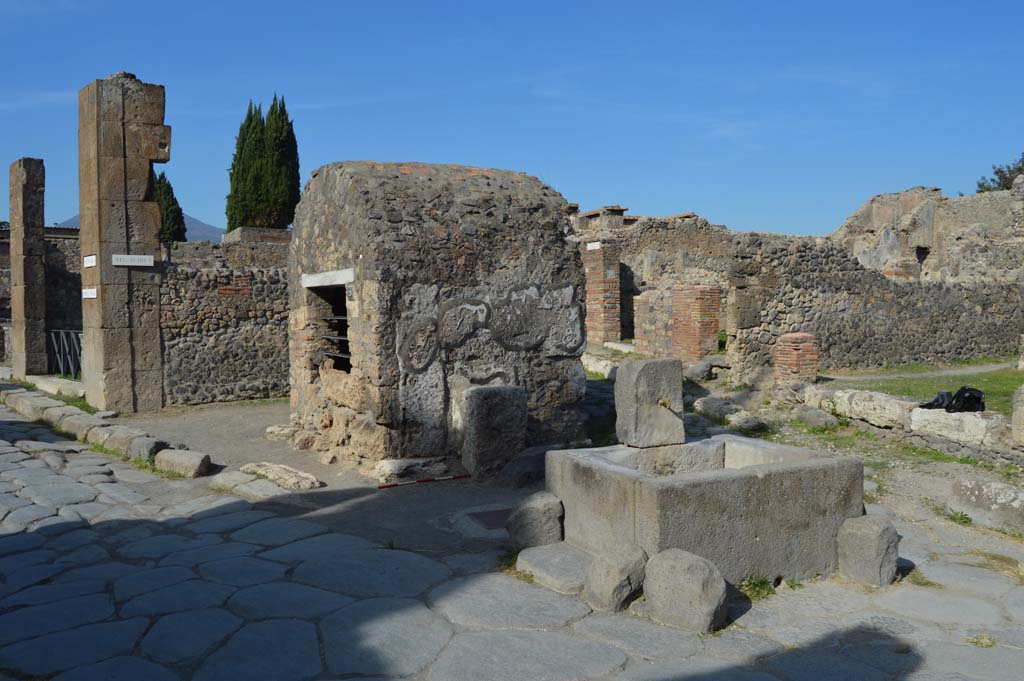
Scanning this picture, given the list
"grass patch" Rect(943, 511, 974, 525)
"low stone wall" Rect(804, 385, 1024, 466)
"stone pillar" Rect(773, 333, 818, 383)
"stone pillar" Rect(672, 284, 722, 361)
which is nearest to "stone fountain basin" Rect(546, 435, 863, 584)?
"grass patch" Rect(943, 511, 974, 525)

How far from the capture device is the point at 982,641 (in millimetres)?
3422

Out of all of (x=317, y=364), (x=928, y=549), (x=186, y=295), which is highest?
(x=186, y=295)

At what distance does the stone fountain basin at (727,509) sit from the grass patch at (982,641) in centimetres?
90

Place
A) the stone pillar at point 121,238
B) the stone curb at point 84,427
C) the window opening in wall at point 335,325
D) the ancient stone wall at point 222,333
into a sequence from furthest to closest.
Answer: the ancient stone wall at point 222,333
the stone pillar at point 121,238
the window opening in wall at point 335,325
the stone curb at point 84,427

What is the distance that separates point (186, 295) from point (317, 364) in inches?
155

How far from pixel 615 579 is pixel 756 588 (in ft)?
2.76

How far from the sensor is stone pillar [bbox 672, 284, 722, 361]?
482 inches

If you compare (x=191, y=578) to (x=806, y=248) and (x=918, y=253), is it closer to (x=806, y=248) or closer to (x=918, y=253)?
(x=806, y=248)

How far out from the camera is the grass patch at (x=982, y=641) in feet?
11.1

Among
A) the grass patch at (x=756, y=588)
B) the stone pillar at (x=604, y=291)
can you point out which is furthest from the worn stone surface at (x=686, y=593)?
the stone pillar at (x=604, y=291)

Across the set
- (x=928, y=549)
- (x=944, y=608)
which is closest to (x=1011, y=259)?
(x=928, y=549)

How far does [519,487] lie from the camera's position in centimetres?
624

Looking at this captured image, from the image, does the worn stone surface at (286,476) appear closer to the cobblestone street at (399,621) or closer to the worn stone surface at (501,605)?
the cobblestone street at (399,621)

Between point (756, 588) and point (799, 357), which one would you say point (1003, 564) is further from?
point (799, 357)
